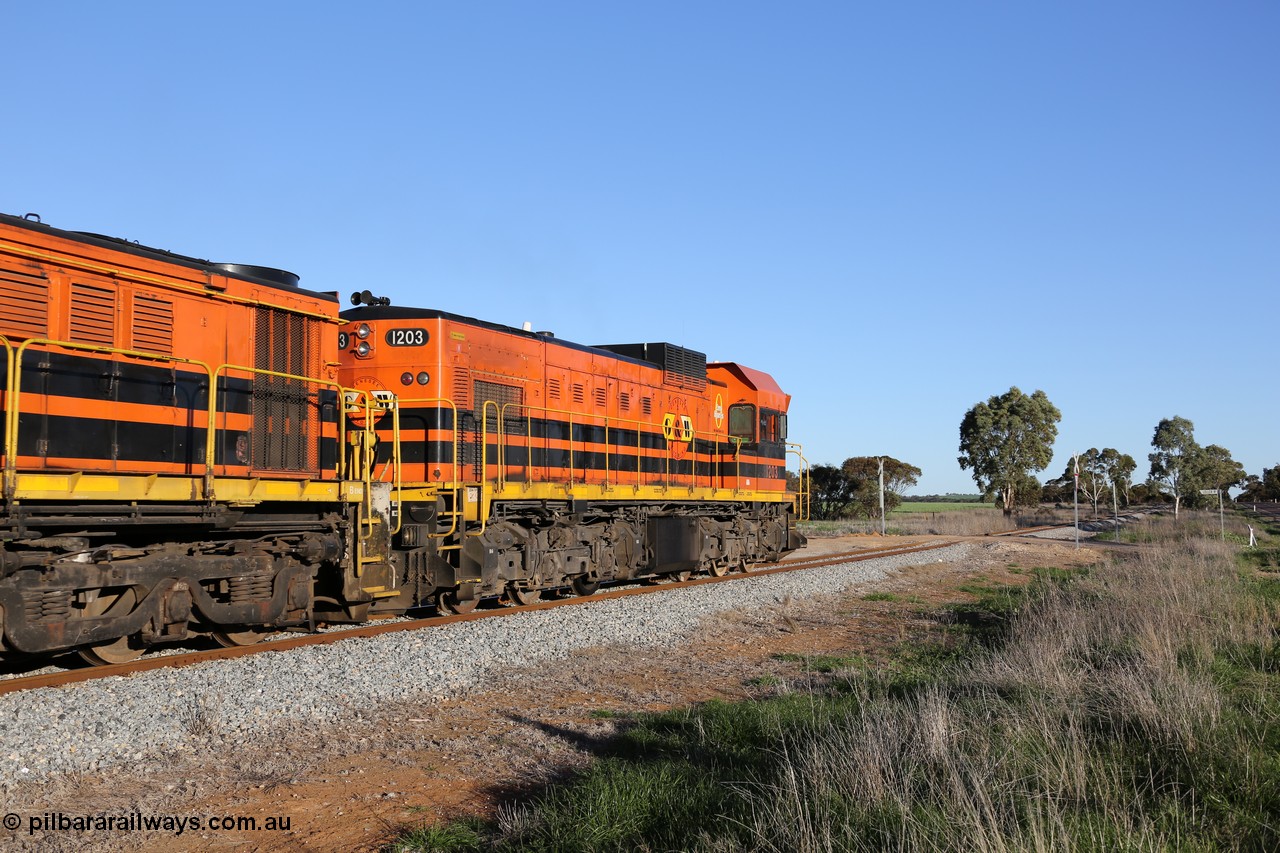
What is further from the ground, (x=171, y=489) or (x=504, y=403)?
(x=504, y=403)

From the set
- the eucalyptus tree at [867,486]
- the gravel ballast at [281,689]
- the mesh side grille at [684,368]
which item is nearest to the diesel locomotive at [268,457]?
the gravel ballast at [281,689]

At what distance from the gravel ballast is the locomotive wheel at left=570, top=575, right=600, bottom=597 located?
3.05m

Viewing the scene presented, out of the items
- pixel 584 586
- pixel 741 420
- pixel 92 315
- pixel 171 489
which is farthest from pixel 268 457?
pixel 741 420

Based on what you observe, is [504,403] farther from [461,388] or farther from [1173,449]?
[1173,449]

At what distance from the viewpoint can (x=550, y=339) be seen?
15.5 m

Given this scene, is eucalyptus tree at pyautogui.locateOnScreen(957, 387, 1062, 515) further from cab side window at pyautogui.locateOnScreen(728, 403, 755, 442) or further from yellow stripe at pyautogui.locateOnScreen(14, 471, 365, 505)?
yellow stripe at pyautogui.locateOnScreen(14, 471, 365, 505)

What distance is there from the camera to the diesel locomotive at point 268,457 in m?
8.05

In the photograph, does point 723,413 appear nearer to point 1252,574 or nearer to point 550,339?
point 550,339

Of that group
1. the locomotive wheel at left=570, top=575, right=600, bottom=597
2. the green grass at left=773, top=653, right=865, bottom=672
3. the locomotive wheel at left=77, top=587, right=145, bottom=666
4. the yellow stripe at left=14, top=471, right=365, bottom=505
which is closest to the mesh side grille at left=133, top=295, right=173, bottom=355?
the yellow stripe at left=14, top=471, right=365, bottom=505

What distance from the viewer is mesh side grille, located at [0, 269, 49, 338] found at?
7969 millimetres

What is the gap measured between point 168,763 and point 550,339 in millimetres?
Answer: 10074

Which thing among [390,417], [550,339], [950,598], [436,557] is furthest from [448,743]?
[950,598]

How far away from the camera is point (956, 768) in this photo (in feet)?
16.9

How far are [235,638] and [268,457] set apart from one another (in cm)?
183
